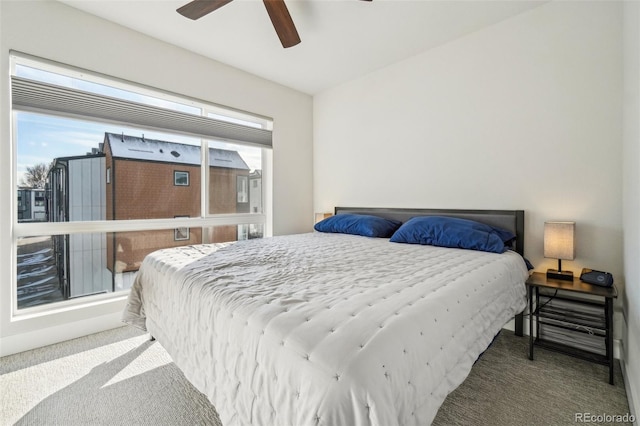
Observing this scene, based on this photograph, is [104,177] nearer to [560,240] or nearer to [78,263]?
[78,263]

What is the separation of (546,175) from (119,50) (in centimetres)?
389

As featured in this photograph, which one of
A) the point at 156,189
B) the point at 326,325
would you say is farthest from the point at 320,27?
the point at 326,325

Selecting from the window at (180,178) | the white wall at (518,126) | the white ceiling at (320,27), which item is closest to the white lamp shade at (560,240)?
the white wall at (518,126)

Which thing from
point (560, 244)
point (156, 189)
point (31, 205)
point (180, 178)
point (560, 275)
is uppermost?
point (180, 178)

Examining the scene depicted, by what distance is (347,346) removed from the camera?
80 centimetres

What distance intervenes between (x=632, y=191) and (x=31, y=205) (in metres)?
4.18

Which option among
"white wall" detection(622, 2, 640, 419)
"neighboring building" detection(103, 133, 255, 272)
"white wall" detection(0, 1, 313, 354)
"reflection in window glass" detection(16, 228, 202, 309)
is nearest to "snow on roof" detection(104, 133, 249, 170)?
"neighboring building" detection(103, 133, 255, 272)

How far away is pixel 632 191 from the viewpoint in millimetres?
1631

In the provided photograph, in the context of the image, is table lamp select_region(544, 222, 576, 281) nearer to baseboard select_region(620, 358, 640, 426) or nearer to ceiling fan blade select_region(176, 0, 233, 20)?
baseboard select_region(620, 358, 640, 426)

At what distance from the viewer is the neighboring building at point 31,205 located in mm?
2297

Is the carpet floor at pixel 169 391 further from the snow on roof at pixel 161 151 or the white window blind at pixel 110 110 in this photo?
the white window blind at pixel 110 110

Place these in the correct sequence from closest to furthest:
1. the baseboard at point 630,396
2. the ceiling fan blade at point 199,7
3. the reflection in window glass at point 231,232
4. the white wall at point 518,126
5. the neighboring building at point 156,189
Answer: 1. the baseboard at point 630,396
2. the ceiling fan blade at point 199,7
3. the white wall at point 518,126
4. the neighboring building at point 156,189
5. the reflection in window glass at point 231,232

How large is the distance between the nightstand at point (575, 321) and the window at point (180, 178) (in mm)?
3326

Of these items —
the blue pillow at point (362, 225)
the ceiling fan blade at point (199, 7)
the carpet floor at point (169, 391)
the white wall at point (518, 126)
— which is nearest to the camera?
the carpet floor at point (169, 391)
